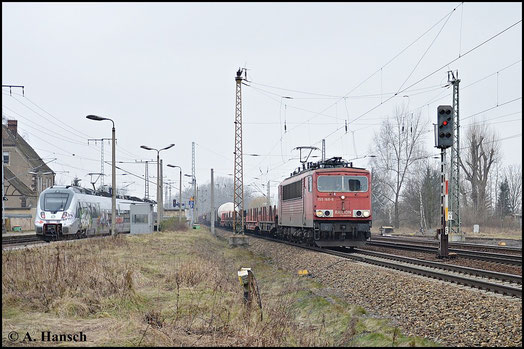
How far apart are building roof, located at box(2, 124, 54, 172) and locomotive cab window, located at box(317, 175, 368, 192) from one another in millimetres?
46283

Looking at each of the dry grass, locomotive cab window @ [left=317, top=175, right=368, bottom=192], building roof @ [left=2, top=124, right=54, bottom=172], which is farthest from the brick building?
the dry grass

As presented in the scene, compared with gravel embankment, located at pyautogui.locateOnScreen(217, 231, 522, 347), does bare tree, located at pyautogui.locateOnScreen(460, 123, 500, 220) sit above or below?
above

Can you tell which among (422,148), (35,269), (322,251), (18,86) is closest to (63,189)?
(18,86)

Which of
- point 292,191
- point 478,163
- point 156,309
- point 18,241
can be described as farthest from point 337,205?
point 478,163

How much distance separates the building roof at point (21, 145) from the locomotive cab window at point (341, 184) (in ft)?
152

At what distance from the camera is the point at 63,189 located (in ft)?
98.0

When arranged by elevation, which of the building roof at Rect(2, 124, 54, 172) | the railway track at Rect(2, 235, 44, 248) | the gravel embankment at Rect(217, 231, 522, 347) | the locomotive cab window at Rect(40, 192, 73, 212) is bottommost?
the railway track at Rect(2, 235, 44, 248)

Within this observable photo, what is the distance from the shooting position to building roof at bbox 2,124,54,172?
63.3 meters

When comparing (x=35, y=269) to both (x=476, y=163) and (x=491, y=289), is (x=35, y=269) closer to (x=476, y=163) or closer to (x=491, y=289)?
(x=491, y=289)

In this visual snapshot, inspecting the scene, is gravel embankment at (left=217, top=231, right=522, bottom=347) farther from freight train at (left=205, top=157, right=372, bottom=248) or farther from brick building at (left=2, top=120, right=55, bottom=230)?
brick building at (left=2, top=120, right=55, bottom=230)

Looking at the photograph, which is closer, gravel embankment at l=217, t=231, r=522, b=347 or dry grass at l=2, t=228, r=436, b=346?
dry grass at l=2, t=228, r=436, b=346

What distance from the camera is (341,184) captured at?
74.9 ft

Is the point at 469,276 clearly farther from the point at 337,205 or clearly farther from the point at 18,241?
the point at 18,241

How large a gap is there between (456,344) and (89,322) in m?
5.35
